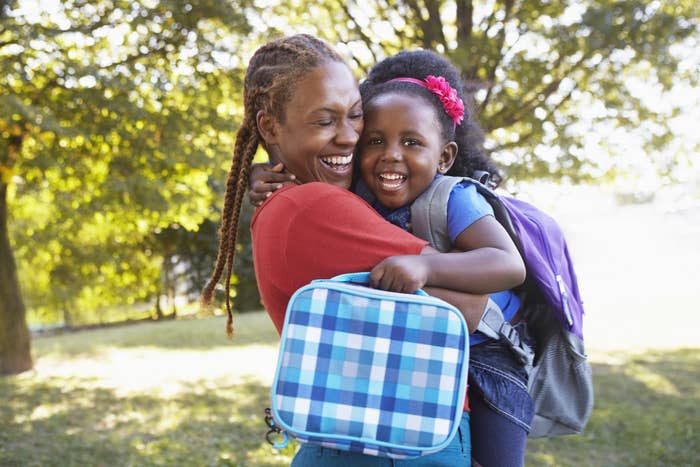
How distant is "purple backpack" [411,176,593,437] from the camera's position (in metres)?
1.88

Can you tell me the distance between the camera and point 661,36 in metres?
7.49

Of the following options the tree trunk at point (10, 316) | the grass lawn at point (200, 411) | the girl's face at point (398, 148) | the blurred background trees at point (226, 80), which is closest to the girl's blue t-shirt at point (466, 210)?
the girl's face at point (398, 148)

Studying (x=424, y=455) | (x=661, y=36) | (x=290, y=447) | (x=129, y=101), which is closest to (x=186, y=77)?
(x=129, y=101)

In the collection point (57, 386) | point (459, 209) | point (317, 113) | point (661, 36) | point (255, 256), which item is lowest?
point (57, 386)

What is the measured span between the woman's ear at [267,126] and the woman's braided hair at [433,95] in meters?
0.27

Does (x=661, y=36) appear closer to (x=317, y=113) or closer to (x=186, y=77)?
(x=186, y=77)

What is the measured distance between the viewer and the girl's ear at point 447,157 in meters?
2.13

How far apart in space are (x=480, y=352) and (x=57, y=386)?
28.9ft

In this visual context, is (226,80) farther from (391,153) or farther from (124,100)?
(391,153)

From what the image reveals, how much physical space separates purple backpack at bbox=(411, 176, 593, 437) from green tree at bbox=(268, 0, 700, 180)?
5.55m

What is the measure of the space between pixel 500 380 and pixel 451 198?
0.48m

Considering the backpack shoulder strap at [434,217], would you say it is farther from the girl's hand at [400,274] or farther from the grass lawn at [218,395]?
the grass lawn at [218,395]

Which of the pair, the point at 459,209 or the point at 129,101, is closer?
the point at 459,209

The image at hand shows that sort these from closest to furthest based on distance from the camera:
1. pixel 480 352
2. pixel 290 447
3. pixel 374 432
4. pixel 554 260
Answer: pixel 374 432
pixel 480 352
pixel 554 260
pixel 290 447
